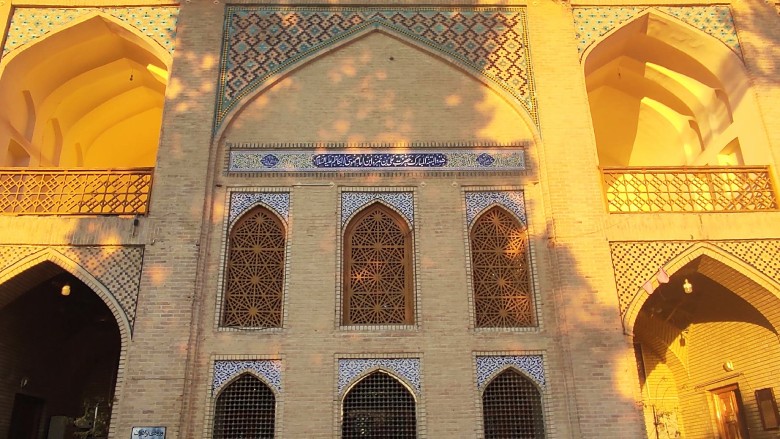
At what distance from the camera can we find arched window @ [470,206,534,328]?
6590mm

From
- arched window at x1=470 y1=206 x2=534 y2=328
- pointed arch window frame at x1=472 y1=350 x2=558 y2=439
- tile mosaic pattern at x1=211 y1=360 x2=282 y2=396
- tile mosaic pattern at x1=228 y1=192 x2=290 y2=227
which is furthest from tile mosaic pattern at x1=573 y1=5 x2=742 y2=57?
tile mosaic pattern at x1=211 y1=360 x2=282 y2=396

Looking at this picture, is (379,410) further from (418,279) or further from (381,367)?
(418,279)

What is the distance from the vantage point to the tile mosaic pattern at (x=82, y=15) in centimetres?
743

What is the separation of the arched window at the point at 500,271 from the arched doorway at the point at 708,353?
1697 millimetres

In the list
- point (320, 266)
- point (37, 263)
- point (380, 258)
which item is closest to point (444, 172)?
point (380, 258)

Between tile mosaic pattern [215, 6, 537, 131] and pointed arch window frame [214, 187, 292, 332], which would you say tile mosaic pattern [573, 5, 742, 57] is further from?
pointed arch window frame [214, 187, 292, 332]

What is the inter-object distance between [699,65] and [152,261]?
6707mm

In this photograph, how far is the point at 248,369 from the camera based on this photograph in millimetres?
6227

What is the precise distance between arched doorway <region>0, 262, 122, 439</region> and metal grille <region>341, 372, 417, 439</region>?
3.10 m

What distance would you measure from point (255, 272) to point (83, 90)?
156 inches

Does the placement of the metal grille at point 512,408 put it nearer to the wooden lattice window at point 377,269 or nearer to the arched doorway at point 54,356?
the wooden lattice window at point 377,269

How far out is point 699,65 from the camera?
7.97 meters

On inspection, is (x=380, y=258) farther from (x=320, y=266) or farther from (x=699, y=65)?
(x=699, y=65)

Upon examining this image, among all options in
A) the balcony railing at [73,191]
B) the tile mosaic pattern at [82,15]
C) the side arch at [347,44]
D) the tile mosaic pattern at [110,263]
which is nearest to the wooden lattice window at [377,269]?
the side arch at [347,44]
